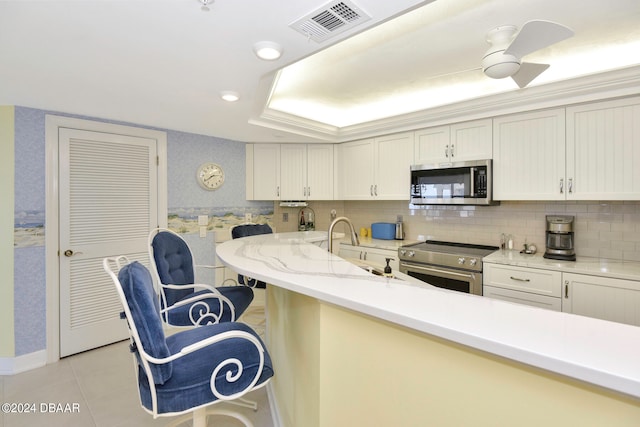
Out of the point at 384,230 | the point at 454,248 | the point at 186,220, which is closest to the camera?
the point at 454,248

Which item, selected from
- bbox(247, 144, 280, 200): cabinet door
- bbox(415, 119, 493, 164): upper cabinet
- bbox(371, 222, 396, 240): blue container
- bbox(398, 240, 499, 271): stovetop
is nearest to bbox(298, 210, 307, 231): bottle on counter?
bbox(247, 144, 280, 200): cabinet door

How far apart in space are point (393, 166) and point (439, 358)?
10.1ft

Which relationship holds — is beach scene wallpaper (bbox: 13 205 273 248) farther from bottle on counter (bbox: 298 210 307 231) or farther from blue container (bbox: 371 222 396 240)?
blue container (bbox: 371 222 396 240)

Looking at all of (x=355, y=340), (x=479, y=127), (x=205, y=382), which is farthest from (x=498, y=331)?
(x=479, y=127)

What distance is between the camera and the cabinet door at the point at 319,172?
14.3ft

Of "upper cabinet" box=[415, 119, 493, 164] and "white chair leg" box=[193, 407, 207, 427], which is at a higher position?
"upper cabinet" box=[415, 119, 493, 164]

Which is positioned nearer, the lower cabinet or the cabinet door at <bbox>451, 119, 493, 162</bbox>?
the lower cabinet

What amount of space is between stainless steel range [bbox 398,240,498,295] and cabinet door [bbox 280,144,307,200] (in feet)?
5.55

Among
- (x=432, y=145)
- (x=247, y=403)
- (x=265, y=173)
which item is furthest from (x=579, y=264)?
(x=265, y=173)

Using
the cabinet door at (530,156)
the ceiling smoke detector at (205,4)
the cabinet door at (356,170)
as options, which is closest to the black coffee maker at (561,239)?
the cabinet door at (530,156)

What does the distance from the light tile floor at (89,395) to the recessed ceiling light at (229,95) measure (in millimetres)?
2247

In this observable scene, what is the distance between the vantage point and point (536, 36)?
1533 mm

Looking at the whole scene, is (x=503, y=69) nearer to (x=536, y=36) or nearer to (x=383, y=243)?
(x=536, y=36)

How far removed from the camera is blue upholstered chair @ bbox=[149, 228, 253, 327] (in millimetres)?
2000
